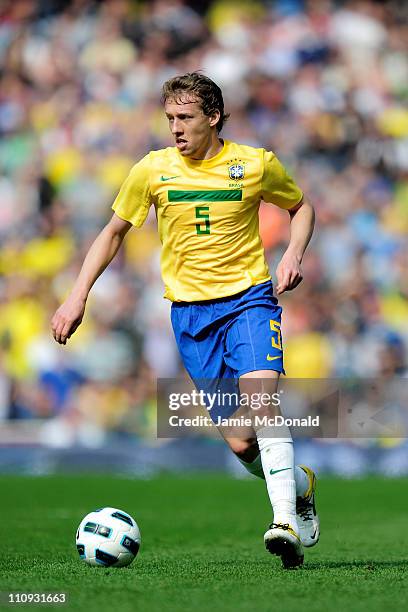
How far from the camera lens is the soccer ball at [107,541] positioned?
5.38 metres

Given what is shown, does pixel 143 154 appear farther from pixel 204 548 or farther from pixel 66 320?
pixel 66 320

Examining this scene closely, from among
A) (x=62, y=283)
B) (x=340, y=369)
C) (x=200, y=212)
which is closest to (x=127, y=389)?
(x=62, y=283)

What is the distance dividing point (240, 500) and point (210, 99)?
552 cm

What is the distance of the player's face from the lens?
5.49m

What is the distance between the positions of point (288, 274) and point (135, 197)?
36.1 inches

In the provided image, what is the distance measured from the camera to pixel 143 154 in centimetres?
1524

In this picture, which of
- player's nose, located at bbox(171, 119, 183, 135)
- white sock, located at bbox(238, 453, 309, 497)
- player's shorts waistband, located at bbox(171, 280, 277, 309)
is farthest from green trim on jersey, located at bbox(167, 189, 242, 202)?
white sock, located at bbox(238, 453, 309, 497)

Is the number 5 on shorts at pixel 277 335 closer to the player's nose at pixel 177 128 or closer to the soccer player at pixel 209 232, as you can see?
the soccer player at pixel 209 232

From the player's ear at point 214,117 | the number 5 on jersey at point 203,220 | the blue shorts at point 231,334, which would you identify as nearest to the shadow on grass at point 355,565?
the blue shorts at point 231,334

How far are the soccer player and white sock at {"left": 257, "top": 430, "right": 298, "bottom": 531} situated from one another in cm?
18

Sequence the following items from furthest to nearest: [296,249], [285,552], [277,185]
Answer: [277,185]
[296,249]
[285,552]

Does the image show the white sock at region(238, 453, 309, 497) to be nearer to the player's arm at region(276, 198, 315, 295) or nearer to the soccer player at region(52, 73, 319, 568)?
the soccer player at region(52, 73, 319, 568)

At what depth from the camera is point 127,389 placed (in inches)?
536

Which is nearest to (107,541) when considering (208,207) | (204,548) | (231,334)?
(231,334)
